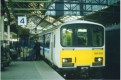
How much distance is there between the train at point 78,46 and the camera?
736 inches

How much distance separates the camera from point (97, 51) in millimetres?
19125

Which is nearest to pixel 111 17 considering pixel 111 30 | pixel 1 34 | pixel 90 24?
pixel 111 30

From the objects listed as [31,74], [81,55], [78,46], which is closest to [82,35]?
[78,46]

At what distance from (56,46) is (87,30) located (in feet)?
5.50

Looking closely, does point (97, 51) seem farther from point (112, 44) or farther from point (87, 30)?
point (112, 44)

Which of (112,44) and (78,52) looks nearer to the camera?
(78,52)

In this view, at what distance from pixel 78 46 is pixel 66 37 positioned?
712mm

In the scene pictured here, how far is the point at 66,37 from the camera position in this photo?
62.1 feet

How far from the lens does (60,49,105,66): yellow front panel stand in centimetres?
1866

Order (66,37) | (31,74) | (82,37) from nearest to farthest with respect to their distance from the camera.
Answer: (31,74), (66,37), (82,37)

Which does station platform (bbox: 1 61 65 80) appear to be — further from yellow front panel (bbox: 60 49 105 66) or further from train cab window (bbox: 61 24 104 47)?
train cab window (bbox: 61 24 104 47)

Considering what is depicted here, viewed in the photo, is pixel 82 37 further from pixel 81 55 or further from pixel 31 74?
pixel 31 74

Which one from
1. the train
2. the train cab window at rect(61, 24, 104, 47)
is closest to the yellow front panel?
the train

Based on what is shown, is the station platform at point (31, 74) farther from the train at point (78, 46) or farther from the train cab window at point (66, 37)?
the train cab window at point (66, 37)
